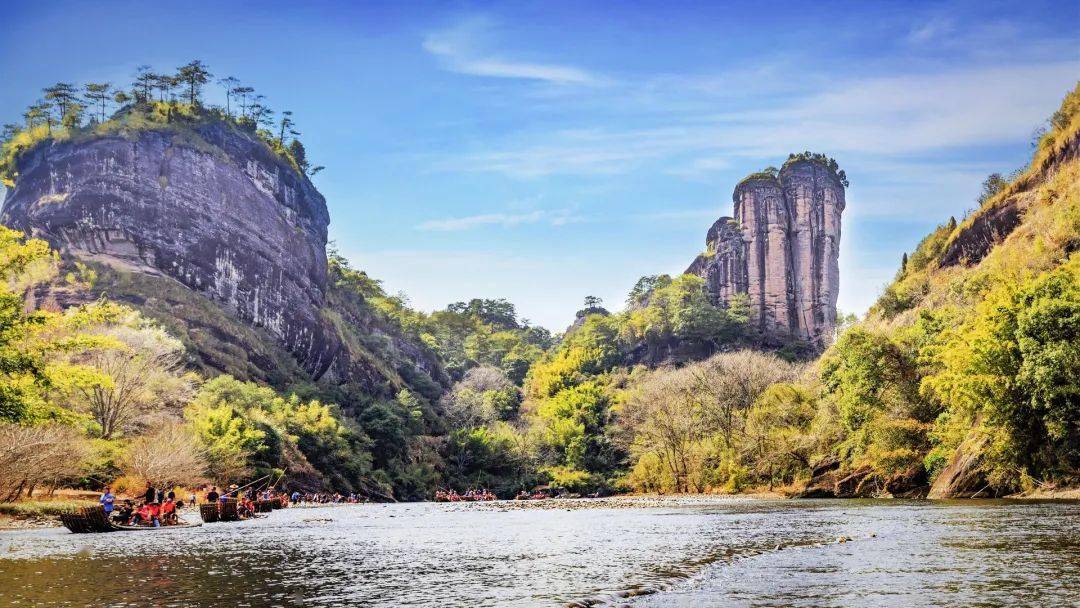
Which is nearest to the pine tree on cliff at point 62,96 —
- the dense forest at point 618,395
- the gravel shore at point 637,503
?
the dense forest at point 618,395

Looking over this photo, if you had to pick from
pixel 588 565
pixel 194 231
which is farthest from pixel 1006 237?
pixel 194 231

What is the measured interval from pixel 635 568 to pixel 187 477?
45471mm

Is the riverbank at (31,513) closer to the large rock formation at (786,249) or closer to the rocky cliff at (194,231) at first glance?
the rocky cliff at (194,231)

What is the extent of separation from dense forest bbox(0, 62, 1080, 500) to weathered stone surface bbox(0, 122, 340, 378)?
5424mm

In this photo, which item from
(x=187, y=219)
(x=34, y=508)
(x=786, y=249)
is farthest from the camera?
(x=786, y=249)

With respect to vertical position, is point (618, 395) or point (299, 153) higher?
point (299, 153)

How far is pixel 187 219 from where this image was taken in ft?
393

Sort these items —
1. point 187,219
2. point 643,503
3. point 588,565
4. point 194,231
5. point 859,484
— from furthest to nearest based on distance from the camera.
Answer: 1. point 187,219
2. point 194,231
3. point 643,503
4. point 859,484
5. point 588,565

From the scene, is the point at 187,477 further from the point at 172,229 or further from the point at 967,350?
the point at 172,229

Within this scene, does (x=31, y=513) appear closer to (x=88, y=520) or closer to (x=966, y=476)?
(x=88, y=520)

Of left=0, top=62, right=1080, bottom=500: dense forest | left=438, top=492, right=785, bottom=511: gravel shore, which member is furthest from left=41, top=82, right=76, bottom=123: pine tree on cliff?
left=438, top=492, right=785, bottom=511: gravel shore

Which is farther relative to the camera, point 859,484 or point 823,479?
point 823,479

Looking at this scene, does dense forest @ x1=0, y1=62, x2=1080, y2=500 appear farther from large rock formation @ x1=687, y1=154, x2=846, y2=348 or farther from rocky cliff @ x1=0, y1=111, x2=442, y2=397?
large rock formation @ x1=687, y1=154, x2=846, y2=348

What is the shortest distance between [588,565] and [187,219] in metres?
113
